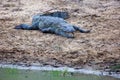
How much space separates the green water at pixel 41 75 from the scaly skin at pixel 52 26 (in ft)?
7.13

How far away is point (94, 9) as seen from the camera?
1135 centimetres

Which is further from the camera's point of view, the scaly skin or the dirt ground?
the scaly skin

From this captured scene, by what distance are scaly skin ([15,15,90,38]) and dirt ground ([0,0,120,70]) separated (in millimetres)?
166

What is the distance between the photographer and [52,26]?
31.0 feet

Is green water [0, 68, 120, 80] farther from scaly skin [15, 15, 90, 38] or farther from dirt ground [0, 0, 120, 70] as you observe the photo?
scaly skin [15, 15, 90, 38]

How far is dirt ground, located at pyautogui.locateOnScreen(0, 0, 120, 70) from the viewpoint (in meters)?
7.64

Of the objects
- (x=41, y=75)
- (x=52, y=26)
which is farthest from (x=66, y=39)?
(x=41, y=75)

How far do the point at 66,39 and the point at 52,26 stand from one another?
778mm

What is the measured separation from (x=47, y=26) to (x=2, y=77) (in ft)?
10.4

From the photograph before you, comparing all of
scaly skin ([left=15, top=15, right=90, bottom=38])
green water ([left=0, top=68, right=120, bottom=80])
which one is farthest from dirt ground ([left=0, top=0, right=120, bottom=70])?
green water ([left=0, top=68, right=120, bottom=80])

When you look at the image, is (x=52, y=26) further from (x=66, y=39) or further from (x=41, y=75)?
(x=41, y=75)

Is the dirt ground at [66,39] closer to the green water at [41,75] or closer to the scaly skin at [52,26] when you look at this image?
the scaly skin at [52,26]

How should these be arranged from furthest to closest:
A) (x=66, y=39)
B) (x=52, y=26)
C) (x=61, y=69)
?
1. (x=52, y=26)
2. (x=66, y=39)
3. (x=61, y=69)

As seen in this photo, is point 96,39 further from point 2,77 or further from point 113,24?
point 2,77
